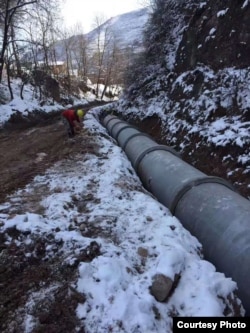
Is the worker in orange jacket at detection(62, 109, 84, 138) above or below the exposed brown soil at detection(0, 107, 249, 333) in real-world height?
below

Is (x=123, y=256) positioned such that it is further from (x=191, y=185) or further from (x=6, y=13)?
(x=6, y=13)

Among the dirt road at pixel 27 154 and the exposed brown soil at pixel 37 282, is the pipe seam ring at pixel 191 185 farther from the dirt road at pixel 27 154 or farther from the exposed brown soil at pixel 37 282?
the dirt road at pixel 27 154

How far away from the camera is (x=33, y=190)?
6.34 meters

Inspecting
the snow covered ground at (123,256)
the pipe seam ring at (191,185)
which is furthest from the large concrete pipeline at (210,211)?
the snow covered ground at (123,256)

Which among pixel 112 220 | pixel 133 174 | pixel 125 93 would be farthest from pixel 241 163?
pixel 125 93

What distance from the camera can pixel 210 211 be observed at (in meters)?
4.17

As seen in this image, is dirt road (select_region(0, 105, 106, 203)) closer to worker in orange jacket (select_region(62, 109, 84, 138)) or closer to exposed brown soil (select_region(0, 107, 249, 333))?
worker in orange jacket (select_region(62, 109, 84, 138))

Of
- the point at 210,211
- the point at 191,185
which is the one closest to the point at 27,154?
the point at 191,185

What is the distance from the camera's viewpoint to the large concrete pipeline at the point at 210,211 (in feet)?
11.5

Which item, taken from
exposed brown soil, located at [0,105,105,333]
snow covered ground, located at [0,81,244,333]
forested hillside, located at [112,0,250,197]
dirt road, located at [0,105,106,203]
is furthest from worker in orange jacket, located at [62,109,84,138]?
exposed brown soil, located at [0,105,105,333]

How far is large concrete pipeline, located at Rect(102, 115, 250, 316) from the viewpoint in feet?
11.5

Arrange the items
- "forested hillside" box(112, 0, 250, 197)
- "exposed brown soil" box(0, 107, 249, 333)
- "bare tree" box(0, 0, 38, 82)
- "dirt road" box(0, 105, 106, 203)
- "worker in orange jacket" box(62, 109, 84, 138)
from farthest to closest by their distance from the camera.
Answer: "bare tree" box(0, 0, 38, 82) < "worker in orange jacket" box(62, 109, 84, 138) < "forested hillside" box(112, 0, 250, 197) < "dirt road" box(0, 105, 106, 203) < "exposed brown soil" box(0, 107, 249, 333)

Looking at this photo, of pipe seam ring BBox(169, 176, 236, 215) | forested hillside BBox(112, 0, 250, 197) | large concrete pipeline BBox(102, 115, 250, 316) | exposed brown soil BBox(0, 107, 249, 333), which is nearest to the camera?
exposed brown soil BBox(0, 107, 249, 333)

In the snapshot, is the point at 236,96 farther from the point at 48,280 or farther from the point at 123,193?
the point at 48,280
